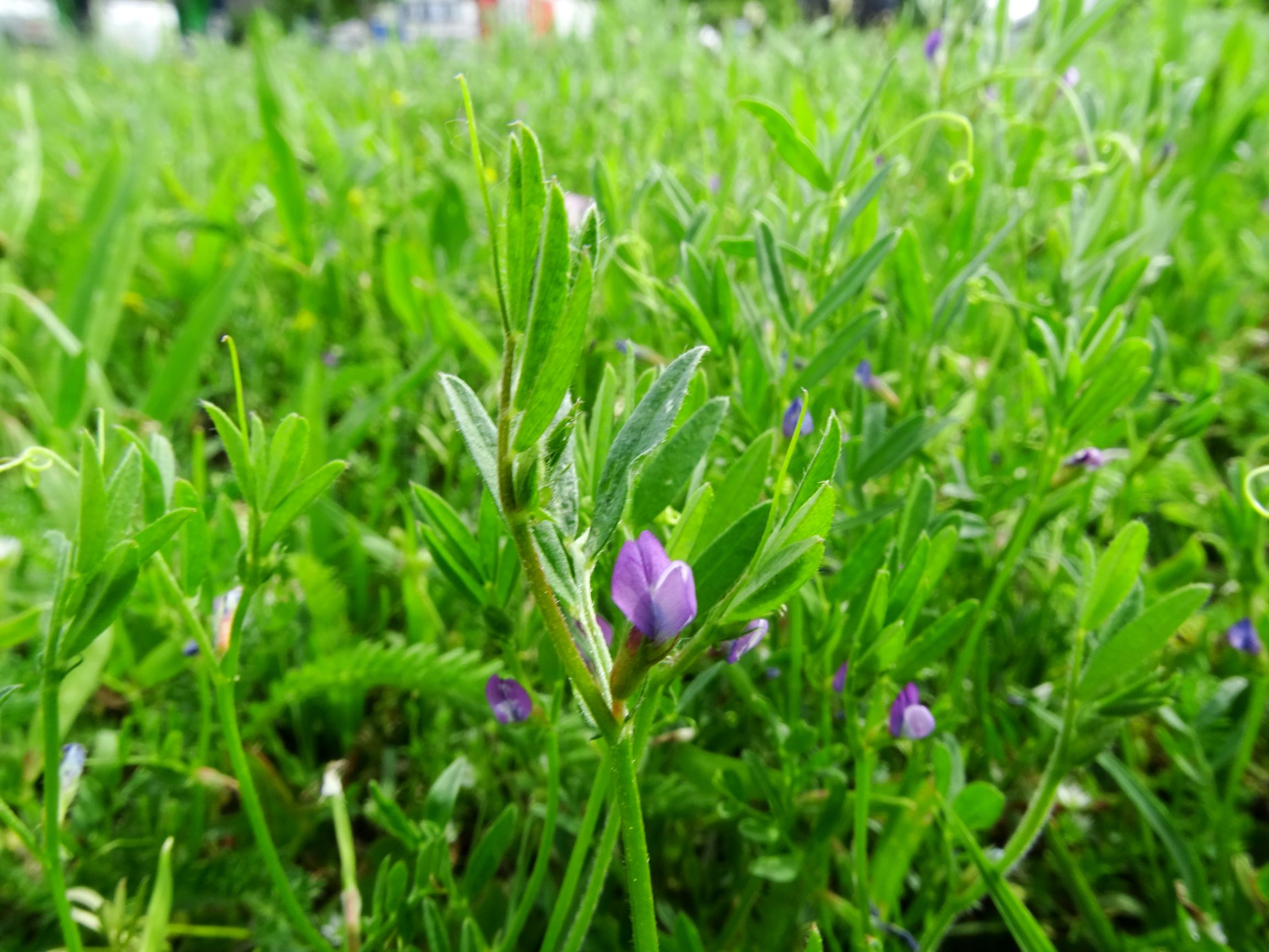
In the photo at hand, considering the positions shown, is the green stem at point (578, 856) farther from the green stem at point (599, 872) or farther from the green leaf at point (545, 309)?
the green leaf at point (545, 309)

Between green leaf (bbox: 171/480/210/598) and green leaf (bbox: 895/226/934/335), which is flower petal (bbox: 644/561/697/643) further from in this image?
green leaf (bbox: 895/226/934/335)

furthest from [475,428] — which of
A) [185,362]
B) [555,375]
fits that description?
[185,362]

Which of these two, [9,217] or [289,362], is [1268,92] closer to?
[289,362]

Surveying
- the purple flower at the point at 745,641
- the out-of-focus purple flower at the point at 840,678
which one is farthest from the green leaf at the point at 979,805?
the purple flower at the point at 745,641

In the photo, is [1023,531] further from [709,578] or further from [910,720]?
[709,578]

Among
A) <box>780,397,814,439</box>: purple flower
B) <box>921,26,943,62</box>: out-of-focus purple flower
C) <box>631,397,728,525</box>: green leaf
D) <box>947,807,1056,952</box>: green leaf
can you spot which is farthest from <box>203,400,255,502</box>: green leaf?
<box>921,26,943,62</box>: out-of-focus purple flower

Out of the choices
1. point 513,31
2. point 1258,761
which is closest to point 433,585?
point 1258,761
